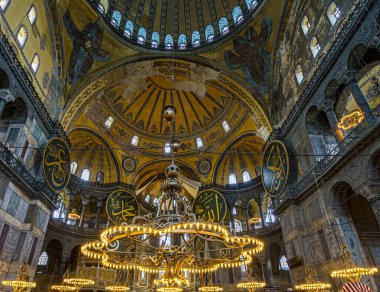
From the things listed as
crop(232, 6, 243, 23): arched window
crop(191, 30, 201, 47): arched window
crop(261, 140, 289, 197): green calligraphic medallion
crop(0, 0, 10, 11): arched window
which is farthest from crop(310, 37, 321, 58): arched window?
crop(0, 0, 10, 11): arched window

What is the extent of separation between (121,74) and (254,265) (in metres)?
13.4

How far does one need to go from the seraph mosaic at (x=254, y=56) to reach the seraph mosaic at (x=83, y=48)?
6879mm

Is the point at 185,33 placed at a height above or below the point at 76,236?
above

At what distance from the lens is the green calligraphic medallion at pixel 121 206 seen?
1390 cm

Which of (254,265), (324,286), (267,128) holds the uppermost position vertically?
(267,128)

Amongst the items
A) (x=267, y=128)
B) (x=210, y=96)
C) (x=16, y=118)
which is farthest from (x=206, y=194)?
(x=16, y=118)

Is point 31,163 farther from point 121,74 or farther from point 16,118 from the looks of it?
point 121,74

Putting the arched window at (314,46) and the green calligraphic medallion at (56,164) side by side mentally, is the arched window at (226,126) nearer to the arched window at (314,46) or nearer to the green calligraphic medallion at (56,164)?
the arched window at (314,46)

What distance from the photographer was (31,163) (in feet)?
33.1

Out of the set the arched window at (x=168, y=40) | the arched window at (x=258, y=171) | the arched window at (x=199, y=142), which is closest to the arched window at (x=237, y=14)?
the arched window at (x=168, y=40)

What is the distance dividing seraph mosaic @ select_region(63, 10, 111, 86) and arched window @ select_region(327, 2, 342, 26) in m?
10.5

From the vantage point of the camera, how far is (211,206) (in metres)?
13.4

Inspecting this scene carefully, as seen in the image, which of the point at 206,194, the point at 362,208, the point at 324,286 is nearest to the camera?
the point at 324,286

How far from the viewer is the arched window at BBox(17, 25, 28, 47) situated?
364 inches
